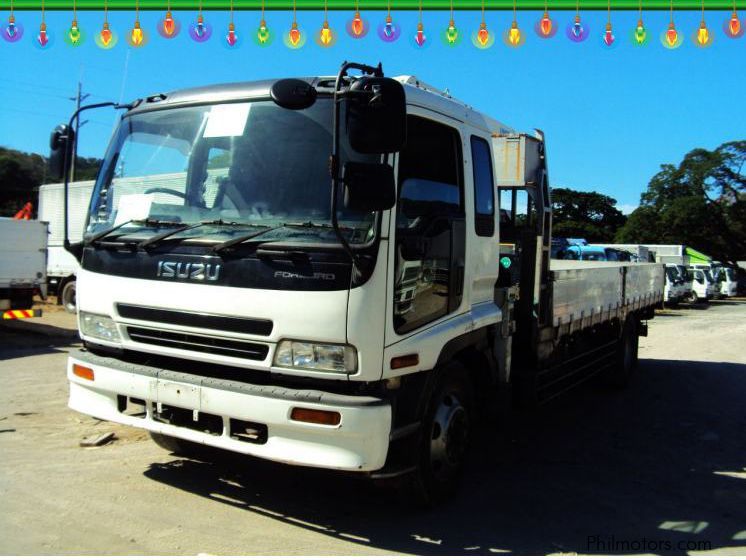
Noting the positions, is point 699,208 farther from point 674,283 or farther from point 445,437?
point 445,437

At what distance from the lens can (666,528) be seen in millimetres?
4305

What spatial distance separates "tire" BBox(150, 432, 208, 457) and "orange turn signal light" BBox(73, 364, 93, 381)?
40.1 inches

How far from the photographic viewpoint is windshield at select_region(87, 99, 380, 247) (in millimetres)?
3727

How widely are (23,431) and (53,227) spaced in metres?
15.0

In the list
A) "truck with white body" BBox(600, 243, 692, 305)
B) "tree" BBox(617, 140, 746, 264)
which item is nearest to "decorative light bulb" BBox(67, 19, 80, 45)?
"truck with white body" BBox(600, 243, 692, 305)

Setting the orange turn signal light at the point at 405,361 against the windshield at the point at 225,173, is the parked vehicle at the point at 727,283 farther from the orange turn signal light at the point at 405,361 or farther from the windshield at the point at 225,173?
the windshield at the point at 225,173

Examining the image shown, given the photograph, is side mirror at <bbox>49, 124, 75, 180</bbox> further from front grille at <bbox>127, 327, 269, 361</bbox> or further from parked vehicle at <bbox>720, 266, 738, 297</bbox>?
parked vehicle at <bbox>720, 266, 738, 297</bbox>

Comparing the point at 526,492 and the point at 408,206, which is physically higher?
the point at 408,206

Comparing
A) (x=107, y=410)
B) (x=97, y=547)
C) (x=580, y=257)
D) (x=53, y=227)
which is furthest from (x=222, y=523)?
(x=580, y=257)

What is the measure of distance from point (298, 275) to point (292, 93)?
1036 mm

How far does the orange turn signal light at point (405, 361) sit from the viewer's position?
12.2 feet

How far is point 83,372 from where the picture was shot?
Answer: 427 centimetres

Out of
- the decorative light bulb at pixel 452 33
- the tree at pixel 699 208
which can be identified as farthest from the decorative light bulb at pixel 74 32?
the tree at pixel 699 208

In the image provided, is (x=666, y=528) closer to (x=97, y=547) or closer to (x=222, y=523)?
(x=222, y=523)
